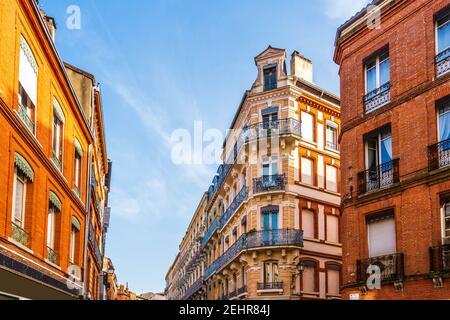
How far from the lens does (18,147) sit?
43.8 ft

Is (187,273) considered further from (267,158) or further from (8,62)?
(8,62)

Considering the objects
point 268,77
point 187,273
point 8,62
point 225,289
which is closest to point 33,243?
point 8,62

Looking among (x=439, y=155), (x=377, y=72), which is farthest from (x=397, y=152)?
(x=377, y=72)

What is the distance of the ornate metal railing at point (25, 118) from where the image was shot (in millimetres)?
13734

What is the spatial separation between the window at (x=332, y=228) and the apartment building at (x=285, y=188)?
29mm

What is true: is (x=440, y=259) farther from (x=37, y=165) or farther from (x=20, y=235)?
(x=37, y=165)

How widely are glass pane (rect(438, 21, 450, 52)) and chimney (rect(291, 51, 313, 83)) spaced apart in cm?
1754

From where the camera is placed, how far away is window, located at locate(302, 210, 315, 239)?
105 ft

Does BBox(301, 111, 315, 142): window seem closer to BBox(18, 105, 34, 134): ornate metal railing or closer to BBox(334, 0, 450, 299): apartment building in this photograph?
BBox(334, 0, 450, 299): apartment building

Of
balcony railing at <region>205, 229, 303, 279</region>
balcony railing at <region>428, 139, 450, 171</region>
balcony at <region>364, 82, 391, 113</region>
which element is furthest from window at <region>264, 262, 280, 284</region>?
balcony railing at <region>428, 139, 450, 171</region>

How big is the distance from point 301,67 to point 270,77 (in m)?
2.36

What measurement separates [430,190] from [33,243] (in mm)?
11153

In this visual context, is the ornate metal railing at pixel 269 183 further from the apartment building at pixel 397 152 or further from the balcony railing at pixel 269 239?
the apartment building at pixel 397 152

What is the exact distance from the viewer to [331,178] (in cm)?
3412
